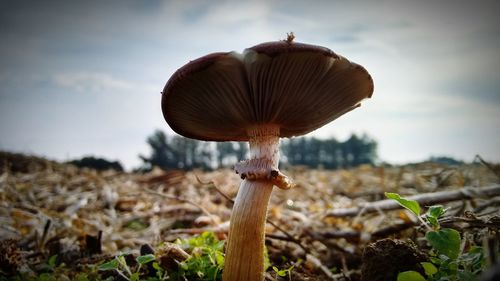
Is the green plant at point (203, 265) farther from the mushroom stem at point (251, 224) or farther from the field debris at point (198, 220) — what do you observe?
the field debris at point (198, 220)

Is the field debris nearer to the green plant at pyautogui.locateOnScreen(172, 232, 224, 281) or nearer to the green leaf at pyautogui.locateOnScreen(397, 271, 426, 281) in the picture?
the green plant at pyautogui.locateOnScreen(172, 232, 224, 281)

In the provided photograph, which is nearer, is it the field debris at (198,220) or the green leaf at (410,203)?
Result: the green leaf at (410,203)

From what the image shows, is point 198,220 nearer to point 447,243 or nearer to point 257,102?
point 257,102

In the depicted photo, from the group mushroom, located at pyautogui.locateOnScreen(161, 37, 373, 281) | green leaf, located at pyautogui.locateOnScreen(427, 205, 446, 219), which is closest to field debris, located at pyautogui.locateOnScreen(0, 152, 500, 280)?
green leaf, located at pyautogui.locateOnScreen(427, 205, 446, 219)

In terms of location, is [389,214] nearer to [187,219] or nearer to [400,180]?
[187,219]

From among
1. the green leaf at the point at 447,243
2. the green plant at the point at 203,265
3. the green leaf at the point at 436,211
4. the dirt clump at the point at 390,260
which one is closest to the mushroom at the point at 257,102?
the green plant at the point at 203,265

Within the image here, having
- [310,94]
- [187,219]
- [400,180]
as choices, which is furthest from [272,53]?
[400,180]

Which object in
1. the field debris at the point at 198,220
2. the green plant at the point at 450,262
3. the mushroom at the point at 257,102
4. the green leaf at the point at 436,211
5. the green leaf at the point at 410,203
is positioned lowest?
the field debris at the point at 198,220
